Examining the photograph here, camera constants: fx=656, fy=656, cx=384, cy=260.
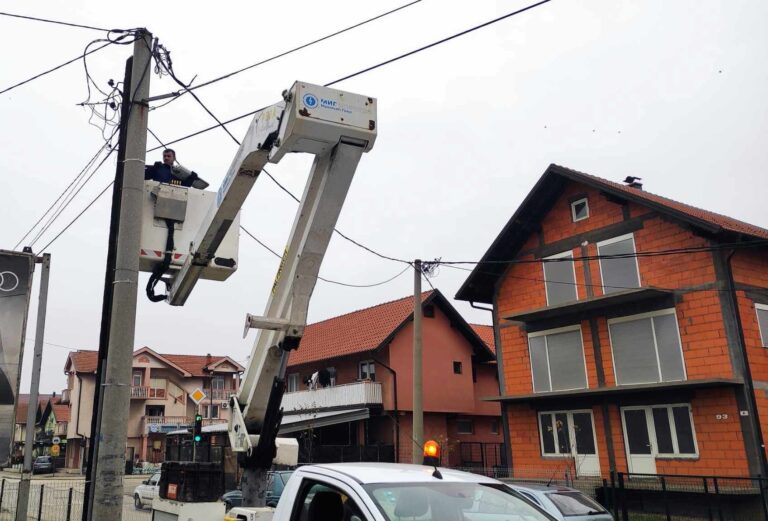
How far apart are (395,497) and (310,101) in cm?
348

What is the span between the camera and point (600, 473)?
20.5 metres

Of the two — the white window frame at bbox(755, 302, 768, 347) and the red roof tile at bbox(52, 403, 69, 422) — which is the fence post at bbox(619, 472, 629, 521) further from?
the red roof tile at bbox(52, 403, 69, 422)

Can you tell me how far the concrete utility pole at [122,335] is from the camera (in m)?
6.71

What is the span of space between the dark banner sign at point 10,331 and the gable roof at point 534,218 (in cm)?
1663

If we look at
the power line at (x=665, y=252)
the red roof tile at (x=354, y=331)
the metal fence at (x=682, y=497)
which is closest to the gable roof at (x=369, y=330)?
the red roof tile at (x=354, y=331)

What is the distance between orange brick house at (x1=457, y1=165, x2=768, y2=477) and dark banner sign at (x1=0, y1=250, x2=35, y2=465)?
15.8m

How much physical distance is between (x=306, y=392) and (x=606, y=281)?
57.5 feet

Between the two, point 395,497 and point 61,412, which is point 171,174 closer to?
point 395,497

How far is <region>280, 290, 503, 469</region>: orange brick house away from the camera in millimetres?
30281

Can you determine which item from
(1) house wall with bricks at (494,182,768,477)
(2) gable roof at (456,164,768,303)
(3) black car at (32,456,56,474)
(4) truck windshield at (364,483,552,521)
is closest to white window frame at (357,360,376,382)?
(2) gable roof at (456,164,768,303)

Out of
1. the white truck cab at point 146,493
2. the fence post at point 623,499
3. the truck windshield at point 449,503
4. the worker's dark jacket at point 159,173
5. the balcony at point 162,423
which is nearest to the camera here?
the truck windshield at point 449,503

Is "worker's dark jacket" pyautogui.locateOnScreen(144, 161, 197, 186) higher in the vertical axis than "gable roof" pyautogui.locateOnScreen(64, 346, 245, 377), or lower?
lower

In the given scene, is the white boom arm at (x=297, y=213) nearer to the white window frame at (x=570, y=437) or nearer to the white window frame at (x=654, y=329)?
the white window frame at (x=654, y=329)

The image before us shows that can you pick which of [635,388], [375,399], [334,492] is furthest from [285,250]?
[375,399]
